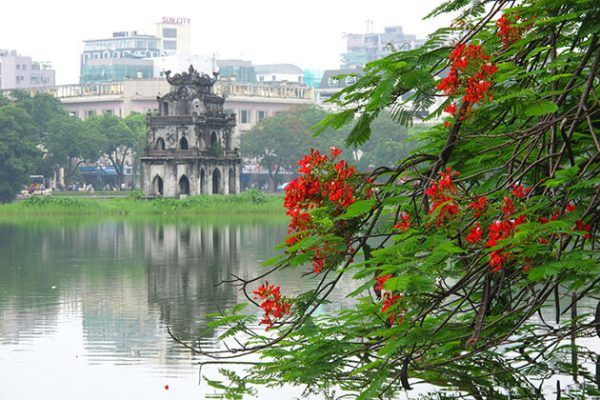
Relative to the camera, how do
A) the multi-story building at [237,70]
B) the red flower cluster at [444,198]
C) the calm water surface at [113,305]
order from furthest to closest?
the multi-story building at [237,70], the calm water surface at [113,305], the red flower cluster at [444,198]

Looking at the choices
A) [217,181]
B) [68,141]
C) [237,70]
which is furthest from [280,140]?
[237,70]

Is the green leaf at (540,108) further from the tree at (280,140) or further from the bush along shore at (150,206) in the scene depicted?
the tree at (280,140)

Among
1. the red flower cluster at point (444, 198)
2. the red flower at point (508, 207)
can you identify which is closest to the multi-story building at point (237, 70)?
the red flower cluster at point (444, 198)

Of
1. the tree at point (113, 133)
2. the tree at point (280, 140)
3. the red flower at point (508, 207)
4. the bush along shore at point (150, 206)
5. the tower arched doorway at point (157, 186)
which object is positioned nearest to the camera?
the red flower at point (508, 207)

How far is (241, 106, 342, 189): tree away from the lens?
113000 millimetres

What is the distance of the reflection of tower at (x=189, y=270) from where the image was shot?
25.0 m

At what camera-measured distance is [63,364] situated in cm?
1803

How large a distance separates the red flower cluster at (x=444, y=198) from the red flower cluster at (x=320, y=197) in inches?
38.6

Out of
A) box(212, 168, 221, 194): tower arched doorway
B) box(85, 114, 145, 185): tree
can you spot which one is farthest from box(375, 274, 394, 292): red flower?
box(85, 114, 145, 185): tree

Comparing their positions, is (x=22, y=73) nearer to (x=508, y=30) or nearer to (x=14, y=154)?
(x=14, y=154)

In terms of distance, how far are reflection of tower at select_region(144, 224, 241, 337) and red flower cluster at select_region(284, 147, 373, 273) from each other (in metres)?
1.69

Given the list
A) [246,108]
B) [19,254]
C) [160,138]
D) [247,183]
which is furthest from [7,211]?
[246,108]

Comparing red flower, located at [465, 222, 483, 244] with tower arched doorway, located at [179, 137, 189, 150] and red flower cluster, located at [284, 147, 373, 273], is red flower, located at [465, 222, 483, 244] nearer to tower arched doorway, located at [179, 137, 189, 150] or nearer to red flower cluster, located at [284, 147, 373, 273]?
red flower cluster, located at [284, 147, 373, 273]

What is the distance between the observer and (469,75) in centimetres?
964
